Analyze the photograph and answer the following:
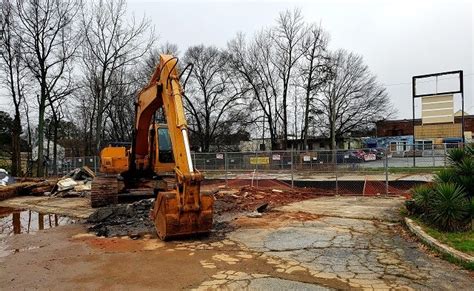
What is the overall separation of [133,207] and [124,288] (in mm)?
6395

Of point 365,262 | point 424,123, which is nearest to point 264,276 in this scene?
point 365,262

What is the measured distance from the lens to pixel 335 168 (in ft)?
66.3

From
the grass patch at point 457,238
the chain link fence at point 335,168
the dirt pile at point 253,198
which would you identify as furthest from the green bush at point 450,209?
the chain link fence at point 335,168

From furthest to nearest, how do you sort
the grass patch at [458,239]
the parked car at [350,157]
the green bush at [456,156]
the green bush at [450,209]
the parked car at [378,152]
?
the parked car at [350,157], the parked car at [378,152], the green bush at [456,156], the green bush at [450,209], the grass patch at [458,239]

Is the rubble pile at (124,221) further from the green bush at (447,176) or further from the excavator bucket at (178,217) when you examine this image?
the green bush at (447,176)

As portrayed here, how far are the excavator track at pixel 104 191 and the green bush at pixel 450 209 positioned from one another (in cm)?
991

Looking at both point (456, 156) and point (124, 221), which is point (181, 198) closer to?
point (124, 221)

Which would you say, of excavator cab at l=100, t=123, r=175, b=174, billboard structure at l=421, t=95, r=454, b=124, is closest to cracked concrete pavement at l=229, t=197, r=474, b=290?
excavator cab at l=100, t=123, r=175, b=174

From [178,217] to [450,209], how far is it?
18.4 ft

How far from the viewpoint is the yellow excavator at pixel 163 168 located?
26.5ft

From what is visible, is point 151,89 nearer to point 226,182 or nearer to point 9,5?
point 226,182

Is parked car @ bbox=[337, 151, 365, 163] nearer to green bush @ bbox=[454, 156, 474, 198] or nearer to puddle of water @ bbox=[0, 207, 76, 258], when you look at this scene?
green bush @ bbox=[454, 156, 474, 198]

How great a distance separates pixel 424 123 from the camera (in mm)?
24484

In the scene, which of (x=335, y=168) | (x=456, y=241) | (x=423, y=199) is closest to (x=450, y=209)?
(x=456, y=241)
